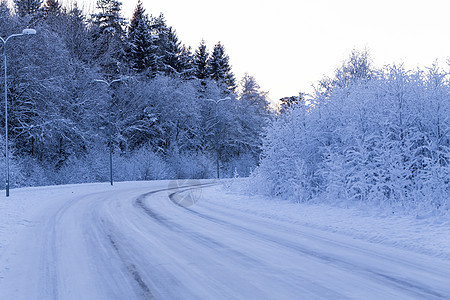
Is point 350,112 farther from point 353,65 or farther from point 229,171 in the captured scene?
point 229,171

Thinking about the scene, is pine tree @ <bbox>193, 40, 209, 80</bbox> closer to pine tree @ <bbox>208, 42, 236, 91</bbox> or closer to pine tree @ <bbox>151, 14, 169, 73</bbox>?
pine tree @ <bbox>208, 42, 236, 91</bbox>

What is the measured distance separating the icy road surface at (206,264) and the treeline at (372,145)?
387 cm

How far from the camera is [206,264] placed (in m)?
6.49

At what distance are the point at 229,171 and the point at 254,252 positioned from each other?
150 feet

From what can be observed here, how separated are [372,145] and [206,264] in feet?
30.1

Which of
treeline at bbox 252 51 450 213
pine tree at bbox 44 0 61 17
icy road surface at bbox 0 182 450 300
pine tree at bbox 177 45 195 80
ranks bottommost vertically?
icy road surface at bbox 0 182 450 300

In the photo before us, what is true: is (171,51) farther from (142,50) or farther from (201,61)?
(201,61)

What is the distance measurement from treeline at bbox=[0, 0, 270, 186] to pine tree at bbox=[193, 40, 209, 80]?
0.18 metres

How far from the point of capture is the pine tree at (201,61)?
214ft

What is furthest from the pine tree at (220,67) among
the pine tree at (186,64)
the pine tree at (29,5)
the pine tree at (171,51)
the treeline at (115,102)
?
the pine tree at (29,5)

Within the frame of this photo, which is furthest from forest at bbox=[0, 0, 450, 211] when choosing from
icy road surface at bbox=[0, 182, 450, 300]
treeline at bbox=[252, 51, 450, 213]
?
icy road surface at bbox=[0, 182, 450, 300]

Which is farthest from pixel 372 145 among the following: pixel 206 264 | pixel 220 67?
pixel 220 67

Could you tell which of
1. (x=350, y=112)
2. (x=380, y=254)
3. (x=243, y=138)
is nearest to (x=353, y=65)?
(x=243, y=138)

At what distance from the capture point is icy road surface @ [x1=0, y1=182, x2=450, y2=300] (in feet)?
16.8
